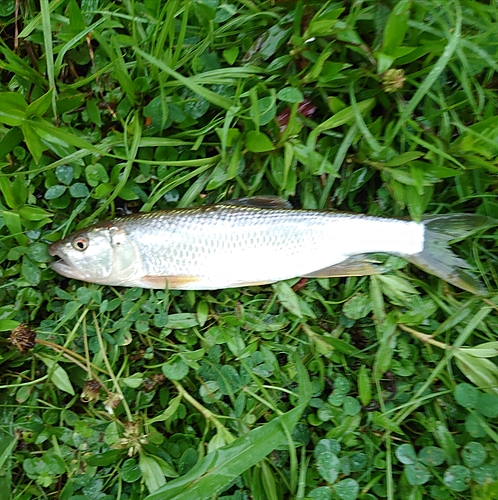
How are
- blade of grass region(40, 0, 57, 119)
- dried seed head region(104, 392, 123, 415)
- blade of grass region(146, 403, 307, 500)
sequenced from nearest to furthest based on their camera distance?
blade of grass region(146, 403, 307, 500) → blade of grass region(40, 0, 57, 119) → dried seed head region(104, 392, 123, 415)

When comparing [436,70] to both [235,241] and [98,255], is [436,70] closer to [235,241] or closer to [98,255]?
[235,241]

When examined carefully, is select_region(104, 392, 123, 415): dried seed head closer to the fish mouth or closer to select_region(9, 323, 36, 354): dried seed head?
select_region(9, 323, 36, 354): dried seed head

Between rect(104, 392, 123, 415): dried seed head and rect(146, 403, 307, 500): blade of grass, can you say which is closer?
rect(146, 403, 307, 500): blade of grass

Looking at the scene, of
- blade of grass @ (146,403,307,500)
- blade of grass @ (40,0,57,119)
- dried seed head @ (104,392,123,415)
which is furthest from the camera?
dried seed head @ (104,392,123,415)

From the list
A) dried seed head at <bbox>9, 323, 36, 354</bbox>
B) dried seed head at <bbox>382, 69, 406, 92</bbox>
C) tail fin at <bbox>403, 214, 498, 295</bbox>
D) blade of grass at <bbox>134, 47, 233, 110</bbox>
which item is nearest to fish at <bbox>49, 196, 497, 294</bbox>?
tail fin at <bbox>403, 214, 498, 295</bbox>

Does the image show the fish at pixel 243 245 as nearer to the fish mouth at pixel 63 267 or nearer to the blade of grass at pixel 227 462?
the fish mouth at pixel 63 267

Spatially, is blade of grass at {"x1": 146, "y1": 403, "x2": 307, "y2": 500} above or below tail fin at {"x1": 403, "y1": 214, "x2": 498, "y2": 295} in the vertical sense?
below

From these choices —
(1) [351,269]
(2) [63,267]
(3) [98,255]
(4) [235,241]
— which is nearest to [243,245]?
(4) [235,241]
